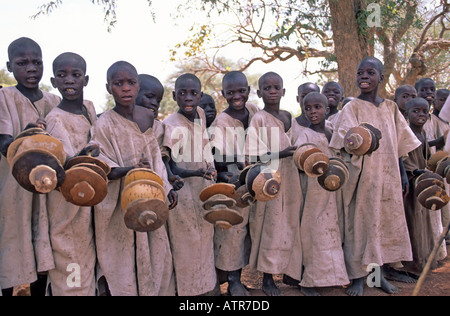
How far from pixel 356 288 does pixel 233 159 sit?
1711 mm

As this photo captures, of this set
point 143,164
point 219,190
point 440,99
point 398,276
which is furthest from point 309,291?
point 440,99

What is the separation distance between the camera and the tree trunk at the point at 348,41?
9016 mm

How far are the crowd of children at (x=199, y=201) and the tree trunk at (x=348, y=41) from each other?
4425 mm

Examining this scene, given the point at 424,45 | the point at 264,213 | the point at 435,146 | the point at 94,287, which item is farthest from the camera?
the point at 424,45

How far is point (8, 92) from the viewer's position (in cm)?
349

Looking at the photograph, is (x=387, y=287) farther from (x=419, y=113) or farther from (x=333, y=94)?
(x=333, y=94)

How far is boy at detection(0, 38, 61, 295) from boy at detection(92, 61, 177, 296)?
1.42 feet

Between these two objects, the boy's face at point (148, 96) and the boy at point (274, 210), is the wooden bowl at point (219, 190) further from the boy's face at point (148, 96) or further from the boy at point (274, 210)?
the boy's face at point (148, 96)

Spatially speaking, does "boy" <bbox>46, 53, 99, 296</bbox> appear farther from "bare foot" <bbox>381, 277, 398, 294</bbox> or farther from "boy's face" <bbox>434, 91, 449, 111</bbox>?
"boy's face" <bbox>434, 91, 449, 111</bbox>

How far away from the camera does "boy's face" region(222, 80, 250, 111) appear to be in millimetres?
4363

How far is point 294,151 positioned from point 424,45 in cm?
988

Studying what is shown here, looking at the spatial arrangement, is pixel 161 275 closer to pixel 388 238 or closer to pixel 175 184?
pixel 175 184
